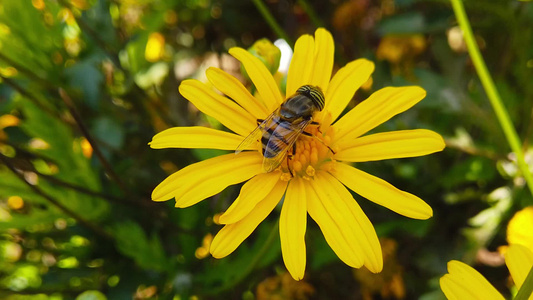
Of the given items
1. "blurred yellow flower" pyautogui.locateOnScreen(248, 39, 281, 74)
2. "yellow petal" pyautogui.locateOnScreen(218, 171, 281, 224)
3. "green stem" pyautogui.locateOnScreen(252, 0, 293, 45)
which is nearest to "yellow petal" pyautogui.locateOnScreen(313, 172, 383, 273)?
"yellow petal" pyautogui.locateOnScreen(218, 171, 281, 224)

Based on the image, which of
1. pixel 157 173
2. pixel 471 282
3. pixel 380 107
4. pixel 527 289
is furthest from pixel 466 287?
pixel 157 173

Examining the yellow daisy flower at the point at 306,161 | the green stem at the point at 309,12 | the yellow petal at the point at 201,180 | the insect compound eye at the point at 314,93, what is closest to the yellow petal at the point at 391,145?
the yellow daisy flower at the point at 306,161

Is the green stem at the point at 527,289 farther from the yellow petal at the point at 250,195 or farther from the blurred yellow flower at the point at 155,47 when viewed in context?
the blurred yellow flower at the point at 155,47

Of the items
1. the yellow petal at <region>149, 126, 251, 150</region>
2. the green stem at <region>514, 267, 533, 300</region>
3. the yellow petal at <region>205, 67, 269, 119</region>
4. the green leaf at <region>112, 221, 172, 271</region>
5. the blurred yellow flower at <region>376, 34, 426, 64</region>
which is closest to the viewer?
the green stem at <region>514, 267, 533, 300</region>

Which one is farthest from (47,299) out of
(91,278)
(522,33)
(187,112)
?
(522,33)

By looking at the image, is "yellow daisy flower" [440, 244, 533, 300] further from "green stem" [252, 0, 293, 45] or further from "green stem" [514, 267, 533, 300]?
"green stem" [252, 0, 293, 45]
